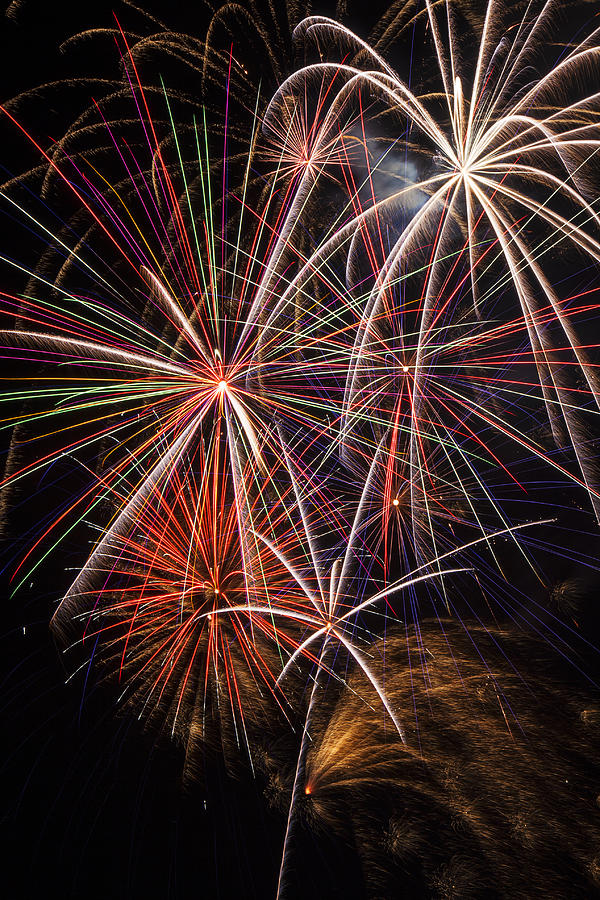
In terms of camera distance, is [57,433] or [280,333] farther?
[57,433]

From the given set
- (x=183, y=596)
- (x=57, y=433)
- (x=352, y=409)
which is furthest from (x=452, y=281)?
(x=57, y=433)

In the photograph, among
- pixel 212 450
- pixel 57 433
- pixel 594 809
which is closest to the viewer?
pixel 594 809

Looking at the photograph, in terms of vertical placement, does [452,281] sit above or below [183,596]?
above

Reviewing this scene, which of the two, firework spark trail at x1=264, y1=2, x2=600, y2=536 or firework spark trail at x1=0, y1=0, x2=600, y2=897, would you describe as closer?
firework spark trail at x1=264, y1=2, x2=600, y2=536

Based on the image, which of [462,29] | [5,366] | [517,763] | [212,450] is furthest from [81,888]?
[462,29]

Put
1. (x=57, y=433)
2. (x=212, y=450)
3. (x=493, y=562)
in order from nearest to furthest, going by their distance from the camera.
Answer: (x=493, y=562)
(x=212, y=450)
(x=57, y=433)

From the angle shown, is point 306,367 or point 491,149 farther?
point 306,367

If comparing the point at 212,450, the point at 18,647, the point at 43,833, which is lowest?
the point at 43,833

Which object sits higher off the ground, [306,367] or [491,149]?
[491,149]

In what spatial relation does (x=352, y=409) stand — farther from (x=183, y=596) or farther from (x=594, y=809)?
(x=594, y=809)

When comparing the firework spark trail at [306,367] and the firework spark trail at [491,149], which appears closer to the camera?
the firework spark trail at [491,149]
